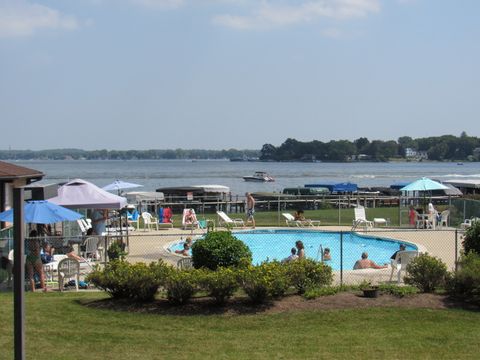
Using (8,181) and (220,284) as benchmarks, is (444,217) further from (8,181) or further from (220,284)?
(220,284)

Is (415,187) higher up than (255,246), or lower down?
higher up

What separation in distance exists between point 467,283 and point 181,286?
4458mm

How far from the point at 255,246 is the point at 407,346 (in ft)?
48.6

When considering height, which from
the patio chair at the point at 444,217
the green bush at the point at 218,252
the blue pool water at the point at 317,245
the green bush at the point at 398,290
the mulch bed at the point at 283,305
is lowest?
the blue pool water at the point at 317,245

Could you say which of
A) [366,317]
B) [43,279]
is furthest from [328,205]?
[366,317]

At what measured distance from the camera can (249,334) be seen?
918 cm

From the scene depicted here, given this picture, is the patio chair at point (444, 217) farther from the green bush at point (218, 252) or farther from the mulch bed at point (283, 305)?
the mulch bed at point (283, 305)

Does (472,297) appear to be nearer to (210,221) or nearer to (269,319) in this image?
(269,319)

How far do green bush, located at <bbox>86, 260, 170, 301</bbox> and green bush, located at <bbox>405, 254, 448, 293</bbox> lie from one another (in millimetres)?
4150

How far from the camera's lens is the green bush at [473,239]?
1313 centimetres

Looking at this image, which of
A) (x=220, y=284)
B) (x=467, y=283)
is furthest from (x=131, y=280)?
(x=467, y=283)

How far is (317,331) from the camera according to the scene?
363 inches

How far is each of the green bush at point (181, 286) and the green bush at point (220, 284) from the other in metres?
0.14

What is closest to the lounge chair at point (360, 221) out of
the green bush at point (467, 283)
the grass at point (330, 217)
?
the grass at point (330, 217)
